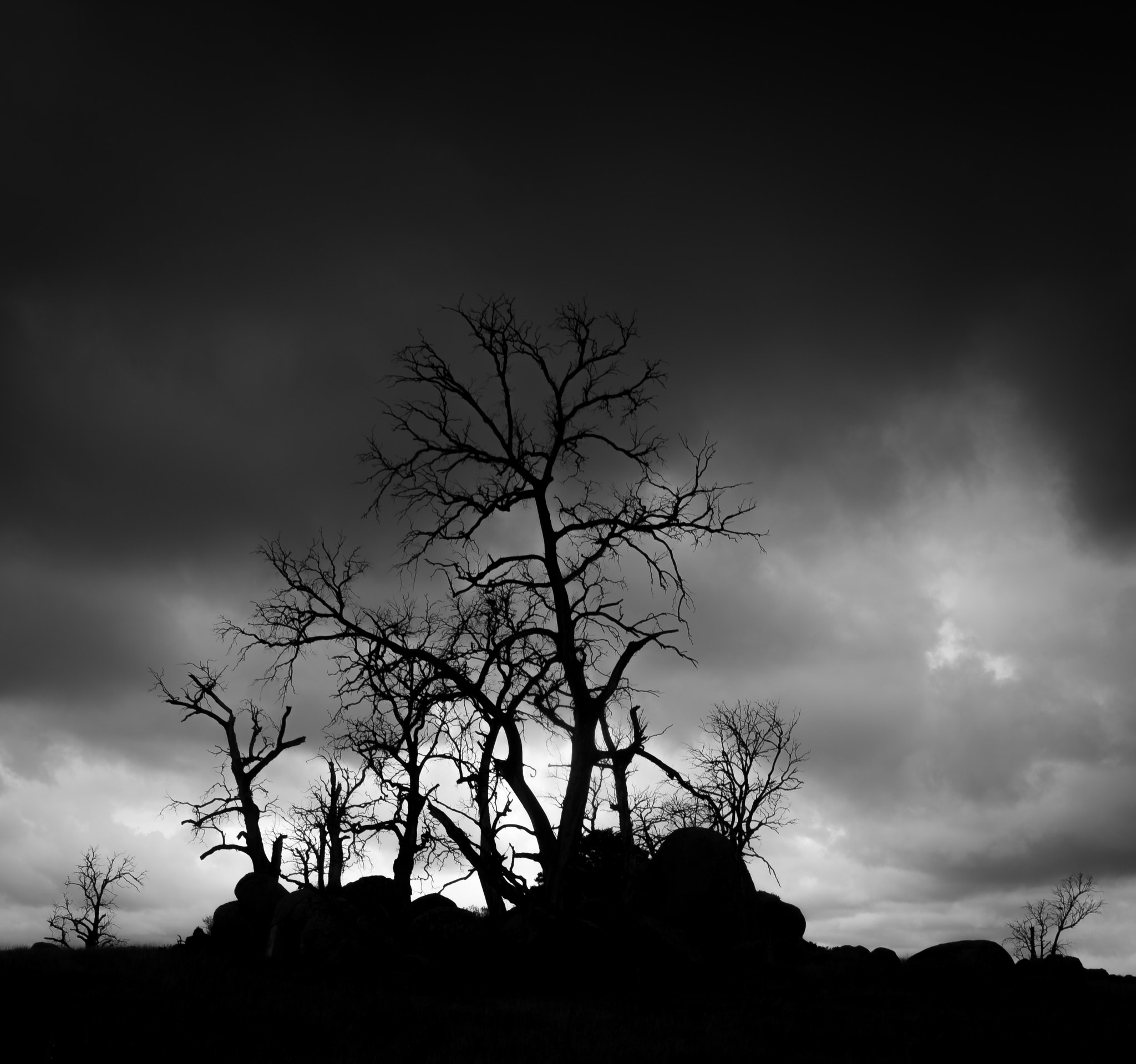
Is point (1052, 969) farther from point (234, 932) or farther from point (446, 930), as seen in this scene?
point (234, 932)

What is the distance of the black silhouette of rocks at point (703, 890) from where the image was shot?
23969mm

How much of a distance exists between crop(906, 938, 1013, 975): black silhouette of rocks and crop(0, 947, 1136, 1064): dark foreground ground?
534 millimetres

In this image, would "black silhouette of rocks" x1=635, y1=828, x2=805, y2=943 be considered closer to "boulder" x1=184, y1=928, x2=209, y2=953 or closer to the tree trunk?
the tree trunk

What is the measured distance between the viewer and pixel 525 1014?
17.7 meters

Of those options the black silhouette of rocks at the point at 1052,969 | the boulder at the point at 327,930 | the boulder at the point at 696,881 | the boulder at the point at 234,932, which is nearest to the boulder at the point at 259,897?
the boulder at the point at 234,932

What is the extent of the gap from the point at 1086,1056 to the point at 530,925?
11719 millimetres

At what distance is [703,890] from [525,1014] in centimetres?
785

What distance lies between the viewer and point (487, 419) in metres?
24.5

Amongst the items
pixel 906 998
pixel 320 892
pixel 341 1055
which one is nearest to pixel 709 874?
pixel 906 998

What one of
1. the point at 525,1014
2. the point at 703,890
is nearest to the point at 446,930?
the point at 525,1014

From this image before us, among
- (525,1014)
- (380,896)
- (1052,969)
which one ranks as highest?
(380,896)

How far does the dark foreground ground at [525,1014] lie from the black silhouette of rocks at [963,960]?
0.53 metres

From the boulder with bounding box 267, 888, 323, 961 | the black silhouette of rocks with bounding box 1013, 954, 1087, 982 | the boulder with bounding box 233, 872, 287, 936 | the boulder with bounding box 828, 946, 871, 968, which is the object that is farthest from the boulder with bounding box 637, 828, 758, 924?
the boulder with bounding box 233, 872, 287, 936

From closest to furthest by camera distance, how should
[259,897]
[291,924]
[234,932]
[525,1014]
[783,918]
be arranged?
[525,1014] → [291,924] → [234,932] → [259,897] → [783,918]
